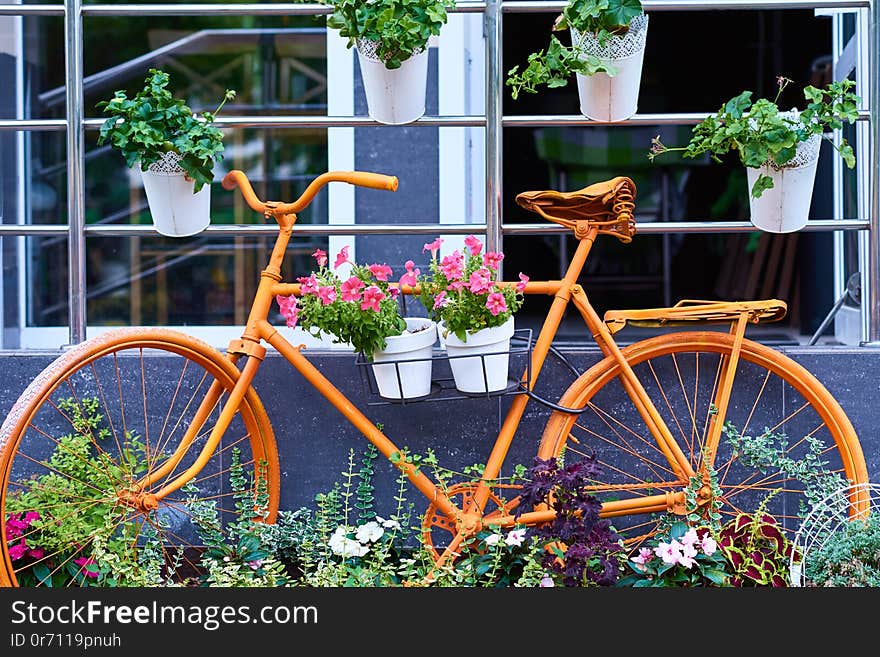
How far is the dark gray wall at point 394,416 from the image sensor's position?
3.09m

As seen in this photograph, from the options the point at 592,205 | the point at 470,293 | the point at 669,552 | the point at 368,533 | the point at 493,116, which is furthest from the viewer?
the point at 493,116

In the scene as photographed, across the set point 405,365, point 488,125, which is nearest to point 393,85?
point 488,125

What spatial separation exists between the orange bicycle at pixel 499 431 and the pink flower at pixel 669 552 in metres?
0.31

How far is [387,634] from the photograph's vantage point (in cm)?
238

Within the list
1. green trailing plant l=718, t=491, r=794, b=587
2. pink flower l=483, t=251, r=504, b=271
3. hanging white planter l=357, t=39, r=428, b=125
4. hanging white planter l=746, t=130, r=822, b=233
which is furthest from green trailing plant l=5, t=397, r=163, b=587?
hanging white planter l=746, t=130, r=822, b=233

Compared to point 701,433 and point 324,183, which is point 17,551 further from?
point 701,433

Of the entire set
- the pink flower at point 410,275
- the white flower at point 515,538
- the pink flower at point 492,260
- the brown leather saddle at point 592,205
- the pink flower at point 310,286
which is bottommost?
the white flower at point 515,538

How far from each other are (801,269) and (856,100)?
13.5 feet

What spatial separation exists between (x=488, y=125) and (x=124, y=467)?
1391mm

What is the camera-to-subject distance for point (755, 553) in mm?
2727

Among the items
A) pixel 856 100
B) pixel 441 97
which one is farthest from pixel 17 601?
pixel 856 100

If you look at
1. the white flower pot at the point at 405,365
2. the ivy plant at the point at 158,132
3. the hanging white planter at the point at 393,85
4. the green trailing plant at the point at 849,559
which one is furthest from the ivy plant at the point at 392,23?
the green trailing plant at the point at 849,559

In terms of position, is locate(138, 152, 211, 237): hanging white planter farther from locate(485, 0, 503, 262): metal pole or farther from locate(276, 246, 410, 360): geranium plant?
locate(485, 0, 503, 262): metal pole

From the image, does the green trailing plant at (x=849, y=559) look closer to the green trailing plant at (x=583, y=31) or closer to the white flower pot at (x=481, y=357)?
the white flower pot at (x=481, y=357)
